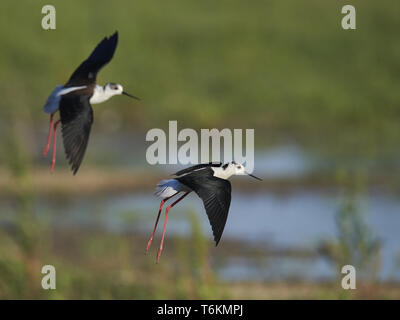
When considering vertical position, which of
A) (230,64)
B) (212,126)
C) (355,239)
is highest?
(230,64)

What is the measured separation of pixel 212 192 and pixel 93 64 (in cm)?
113

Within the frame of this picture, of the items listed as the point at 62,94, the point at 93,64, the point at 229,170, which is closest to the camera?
the point at 62,94

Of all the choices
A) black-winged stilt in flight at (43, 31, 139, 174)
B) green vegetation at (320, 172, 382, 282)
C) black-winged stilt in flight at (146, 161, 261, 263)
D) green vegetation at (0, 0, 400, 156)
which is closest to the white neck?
black-winged stilt in flight at (43, 31, 139, 174)

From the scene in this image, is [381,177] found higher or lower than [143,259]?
higher

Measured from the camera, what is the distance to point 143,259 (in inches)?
653

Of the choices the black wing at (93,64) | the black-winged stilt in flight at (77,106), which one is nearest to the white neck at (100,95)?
the black-winged stilt in flight at (77,106)

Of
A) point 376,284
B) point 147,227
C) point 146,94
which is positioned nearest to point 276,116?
point 146,94

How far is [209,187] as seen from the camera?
5.60 m

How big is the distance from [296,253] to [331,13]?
14.8 meters

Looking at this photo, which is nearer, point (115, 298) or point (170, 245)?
point (115, 298)

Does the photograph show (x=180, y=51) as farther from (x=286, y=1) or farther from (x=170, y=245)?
(x=170, y=245)

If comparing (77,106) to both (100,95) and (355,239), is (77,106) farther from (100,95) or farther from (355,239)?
(355,239)

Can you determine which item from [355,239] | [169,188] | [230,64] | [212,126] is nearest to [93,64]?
[169,188]

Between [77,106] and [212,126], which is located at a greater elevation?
[212,126]
